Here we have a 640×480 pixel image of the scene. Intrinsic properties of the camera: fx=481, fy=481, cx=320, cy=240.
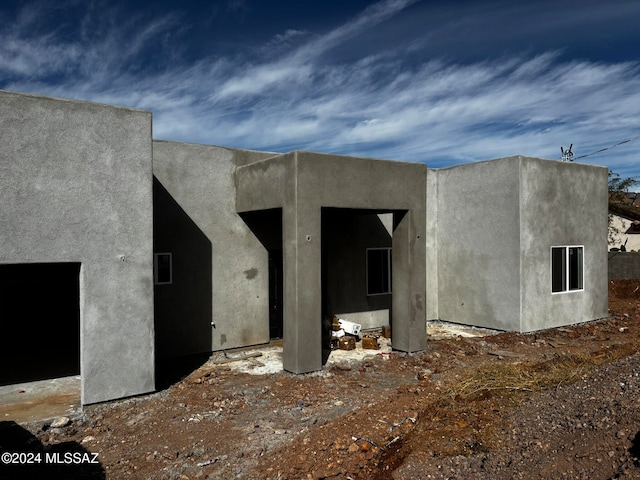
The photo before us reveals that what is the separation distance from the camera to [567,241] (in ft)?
42.0

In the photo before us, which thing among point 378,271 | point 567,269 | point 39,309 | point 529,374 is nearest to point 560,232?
point 567,269

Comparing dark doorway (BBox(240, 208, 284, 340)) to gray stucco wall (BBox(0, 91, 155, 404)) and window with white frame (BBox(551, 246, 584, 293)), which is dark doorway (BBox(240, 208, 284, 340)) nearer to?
gray stucco wall (BBox(0, 91, 155, 404))

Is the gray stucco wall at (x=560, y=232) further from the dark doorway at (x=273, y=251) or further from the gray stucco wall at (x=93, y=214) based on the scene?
the gray stucco wall at (x=93, y=214)

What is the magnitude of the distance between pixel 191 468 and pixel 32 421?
106 inches

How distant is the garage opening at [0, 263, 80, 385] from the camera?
11164 millimetres

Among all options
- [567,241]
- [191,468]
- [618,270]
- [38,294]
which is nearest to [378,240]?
[567,241]

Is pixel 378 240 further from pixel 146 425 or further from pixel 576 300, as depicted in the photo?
pixel 146 425

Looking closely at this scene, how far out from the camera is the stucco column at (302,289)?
8367mm

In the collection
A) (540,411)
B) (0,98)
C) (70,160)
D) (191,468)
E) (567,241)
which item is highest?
(0,98)

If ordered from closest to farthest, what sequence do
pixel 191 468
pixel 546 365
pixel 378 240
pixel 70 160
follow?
1. pixel 191 468
2. pixel 70 160
3. pixel 546 365
4. pixel 378 240

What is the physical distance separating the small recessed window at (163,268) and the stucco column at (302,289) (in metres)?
2.57

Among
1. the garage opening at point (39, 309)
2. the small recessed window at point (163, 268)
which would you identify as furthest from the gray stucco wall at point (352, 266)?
the garage opening at point (39, 309)

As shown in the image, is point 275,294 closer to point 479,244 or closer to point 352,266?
point 352,266

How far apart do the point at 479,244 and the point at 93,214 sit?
30.8ft
